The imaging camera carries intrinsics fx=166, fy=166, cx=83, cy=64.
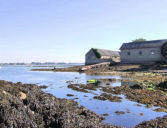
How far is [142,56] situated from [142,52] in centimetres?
118

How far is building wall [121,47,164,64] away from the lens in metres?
47.1

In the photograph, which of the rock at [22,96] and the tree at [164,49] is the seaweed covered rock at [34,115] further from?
the tree at [164,49]

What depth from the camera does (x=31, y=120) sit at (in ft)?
20.7

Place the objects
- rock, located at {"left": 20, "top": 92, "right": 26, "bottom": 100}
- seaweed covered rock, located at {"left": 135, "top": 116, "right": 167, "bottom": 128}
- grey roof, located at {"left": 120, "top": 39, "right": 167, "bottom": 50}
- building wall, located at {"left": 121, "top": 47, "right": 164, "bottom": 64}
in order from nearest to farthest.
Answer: seaweed covered rock, located at {"left": 135, "top": 116, "right": 167, "bottom": 128}
rock, located at {"left": 20, "top": 92, "right": 26, "bottom": 100}
building wall, located at {"left": 121, "top": 47, "right": 164, "bottom": 64}
grey roof, located at {"left": 120, "top": 39, "right": 167, "bottom": 50}

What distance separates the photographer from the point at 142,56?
49156 millimetres

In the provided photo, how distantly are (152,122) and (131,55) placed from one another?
45525 mm

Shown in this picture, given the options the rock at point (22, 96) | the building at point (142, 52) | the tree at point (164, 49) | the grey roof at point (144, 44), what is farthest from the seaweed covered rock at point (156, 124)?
the grey roof at point (144, 44)

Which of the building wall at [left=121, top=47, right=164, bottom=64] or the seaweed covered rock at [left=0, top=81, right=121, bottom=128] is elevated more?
the building wall at [left=121, top=47, right=164, bottom=64]

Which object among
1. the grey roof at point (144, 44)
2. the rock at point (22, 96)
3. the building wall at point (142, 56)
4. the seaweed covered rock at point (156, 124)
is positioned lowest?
the seaweed covered rock at point (156, 124)

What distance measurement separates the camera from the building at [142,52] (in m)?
47.1

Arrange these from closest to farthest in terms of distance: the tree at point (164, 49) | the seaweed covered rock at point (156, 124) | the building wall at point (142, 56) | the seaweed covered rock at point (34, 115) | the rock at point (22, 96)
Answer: the seaweed covered rock at point (34, 115) → the seaweed covered rock at point (156, 124) → the rock at point (22, 96) → the tree at point (164, 49) → the building wall at point (142, 56)

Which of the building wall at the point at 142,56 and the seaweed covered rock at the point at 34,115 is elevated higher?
the building wall at the point at 142,56

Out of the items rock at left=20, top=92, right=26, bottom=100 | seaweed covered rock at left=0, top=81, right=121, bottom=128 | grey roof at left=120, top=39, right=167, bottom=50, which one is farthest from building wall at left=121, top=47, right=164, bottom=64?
rock at left=20, top=92, right=26, bottom=100

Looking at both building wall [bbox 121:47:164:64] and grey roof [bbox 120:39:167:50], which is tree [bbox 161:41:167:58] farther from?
grey roof [bbox 120:39:167:50]
